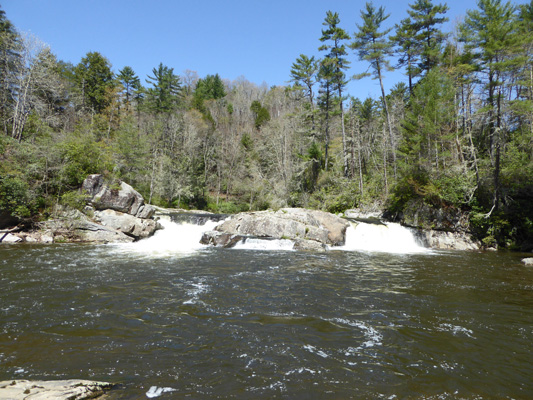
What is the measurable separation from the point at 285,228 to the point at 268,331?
12.4m

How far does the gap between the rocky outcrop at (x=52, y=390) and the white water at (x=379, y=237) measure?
16.1 meters

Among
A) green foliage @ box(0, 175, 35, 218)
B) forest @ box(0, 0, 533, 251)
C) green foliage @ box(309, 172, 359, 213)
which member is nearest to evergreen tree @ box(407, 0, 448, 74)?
forest @ box(0, 0, 533, 251)

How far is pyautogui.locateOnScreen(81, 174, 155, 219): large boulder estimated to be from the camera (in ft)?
59.9

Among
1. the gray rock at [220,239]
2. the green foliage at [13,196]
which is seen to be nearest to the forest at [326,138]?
the green foliage at [13,196]

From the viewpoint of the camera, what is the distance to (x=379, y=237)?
60.2ft

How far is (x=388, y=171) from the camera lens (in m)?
27.9

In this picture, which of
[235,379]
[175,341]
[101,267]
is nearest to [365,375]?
[235,379]

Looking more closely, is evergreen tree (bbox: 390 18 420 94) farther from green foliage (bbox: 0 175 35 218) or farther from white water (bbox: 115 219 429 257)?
green foliage (bbox: 0 175 35 218)

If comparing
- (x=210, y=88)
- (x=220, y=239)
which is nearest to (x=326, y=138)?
(x=220, y=239)

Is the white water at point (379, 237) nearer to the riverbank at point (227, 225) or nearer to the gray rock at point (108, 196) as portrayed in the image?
the riverbank at point (227, 225)

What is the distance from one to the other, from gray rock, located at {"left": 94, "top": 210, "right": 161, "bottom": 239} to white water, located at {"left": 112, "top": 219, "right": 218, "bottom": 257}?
66cm

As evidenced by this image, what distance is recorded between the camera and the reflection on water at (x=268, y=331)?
362 centimetres

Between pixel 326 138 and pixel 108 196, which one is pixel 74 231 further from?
pixel 326 138

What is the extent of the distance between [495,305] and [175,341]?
25.0ft
